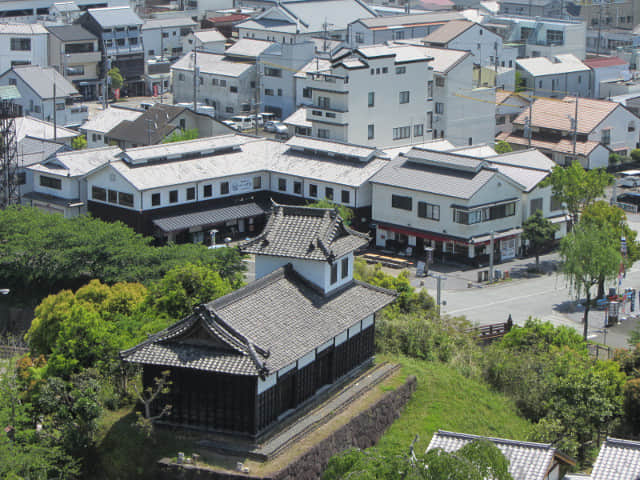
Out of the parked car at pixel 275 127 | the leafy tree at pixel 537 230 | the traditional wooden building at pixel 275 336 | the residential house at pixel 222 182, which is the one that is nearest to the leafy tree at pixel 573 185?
the leafy tree at pixel 537 230

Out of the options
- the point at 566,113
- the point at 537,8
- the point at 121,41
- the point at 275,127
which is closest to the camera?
the point at 566,113

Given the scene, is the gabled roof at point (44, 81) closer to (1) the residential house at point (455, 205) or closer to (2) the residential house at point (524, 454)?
(1) the residential house at point (455, 205)

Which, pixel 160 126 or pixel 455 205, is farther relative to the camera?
pixel 160 126

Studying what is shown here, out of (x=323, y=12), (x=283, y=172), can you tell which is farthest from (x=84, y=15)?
(x=283, y=172)

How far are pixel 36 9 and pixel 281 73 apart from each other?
1408 inches

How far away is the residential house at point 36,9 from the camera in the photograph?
110125mm

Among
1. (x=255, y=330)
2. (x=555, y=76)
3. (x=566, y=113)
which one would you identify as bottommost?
(x=255, y=330)

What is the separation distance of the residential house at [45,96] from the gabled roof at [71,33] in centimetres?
1114

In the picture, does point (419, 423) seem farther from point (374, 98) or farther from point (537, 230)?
point (374, 98)

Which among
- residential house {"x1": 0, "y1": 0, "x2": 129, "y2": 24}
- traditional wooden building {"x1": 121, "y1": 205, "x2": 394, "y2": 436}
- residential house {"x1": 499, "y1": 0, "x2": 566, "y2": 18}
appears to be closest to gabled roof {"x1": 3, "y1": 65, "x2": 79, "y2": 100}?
residential house {"x1": 0, "y1": 0, "x2": 129, "y2": 24}

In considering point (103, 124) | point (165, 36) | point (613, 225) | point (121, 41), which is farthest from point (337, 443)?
point (165, 36)

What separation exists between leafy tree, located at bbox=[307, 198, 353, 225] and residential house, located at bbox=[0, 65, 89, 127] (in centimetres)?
3141

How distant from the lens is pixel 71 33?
333ft

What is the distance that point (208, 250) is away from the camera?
5306 centimetres
